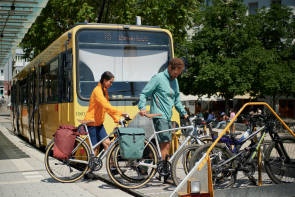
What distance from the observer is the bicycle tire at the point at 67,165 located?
7.59 m

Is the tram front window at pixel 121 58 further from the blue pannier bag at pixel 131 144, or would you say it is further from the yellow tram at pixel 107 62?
the blue pannier bag at pixel 131 144

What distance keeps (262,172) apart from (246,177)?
23 cm

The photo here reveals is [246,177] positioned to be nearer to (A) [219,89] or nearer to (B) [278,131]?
(B) [278,131]

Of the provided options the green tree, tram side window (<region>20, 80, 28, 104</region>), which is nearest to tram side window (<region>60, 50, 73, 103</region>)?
tram side window (<region>20, 80, 28, 104</region>)

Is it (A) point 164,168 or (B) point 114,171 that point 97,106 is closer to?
(B) point 114,171

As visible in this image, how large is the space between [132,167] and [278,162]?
2.05 metres

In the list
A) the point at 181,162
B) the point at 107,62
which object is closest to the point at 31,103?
the point at 107,62

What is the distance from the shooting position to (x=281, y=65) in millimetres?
37594

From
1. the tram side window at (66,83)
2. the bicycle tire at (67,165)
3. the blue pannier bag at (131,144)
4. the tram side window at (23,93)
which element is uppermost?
the tram side window at (66,83)

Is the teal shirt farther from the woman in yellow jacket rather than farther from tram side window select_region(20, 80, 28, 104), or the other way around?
tram side window select_region(20, 80, 28, 104)

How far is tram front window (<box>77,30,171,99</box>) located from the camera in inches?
385

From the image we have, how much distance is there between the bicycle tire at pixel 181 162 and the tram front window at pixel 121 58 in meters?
3.21

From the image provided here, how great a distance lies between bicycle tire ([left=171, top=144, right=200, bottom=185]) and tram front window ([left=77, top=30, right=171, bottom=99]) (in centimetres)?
321

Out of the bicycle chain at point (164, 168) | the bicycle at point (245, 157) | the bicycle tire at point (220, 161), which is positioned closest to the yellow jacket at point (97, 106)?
the bicycle chain at point (164, 168)
